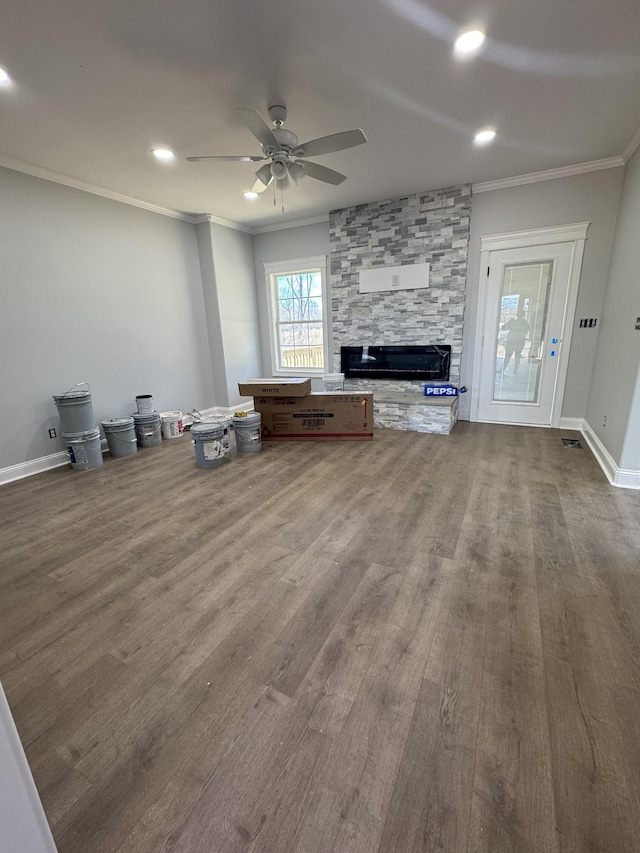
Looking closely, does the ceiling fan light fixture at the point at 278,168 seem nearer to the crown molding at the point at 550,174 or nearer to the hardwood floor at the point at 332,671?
the hardwood floor at the point at 332,671

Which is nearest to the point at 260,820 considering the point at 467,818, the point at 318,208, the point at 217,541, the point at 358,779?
the point at 358,779

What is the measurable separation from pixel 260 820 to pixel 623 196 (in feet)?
17.6

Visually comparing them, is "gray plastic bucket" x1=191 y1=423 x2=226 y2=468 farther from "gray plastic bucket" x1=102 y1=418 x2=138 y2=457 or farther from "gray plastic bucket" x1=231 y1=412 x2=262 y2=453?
"gray plastic bucket" x1=102 y1=418 x2=138 y2=457

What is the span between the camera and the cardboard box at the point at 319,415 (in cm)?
429

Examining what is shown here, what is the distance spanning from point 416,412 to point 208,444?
8.37ft

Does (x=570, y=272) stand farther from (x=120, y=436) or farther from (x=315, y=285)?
(x=120, y=436)

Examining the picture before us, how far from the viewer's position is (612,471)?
2.99 metres

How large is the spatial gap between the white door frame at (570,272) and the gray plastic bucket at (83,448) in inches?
180

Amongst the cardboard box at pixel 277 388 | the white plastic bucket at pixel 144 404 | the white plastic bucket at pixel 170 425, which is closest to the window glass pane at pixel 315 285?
the cardboard box at pixel 277 388

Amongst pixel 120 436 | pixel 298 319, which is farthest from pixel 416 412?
pixel 120 436

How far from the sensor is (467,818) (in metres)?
0.99

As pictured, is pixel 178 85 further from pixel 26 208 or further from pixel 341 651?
pixel 341 651

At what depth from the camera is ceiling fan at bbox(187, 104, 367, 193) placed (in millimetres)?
2314

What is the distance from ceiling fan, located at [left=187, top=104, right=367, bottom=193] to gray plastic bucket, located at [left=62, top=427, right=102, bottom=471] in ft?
8.86
